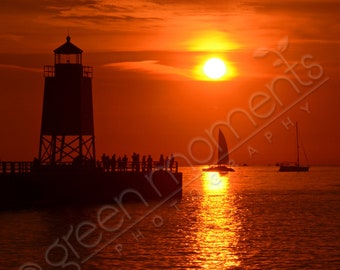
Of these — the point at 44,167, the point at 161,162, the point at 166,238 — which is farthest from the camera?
the point at 161,162

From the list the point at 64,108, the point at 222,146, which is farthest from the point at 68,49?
the point at 222,146

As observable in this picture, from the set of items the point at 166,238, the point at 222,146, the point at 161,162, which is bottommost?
the point at 166,238

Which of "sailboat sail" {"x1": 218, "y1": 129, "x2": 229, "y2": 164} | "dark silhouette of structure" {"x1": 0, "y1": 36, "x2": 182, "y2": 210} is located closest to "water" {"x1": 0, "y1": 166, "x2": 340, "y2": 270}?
"dark silhouette of structure" {"x1": 0, "y1": 36, "x2": 182, "y2": 210}

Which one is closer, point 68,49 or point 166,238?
point 166,238

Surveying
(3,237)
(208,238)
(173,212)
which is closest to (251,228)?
(208,238)

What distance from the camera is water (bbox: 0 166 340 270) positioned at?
4088cm

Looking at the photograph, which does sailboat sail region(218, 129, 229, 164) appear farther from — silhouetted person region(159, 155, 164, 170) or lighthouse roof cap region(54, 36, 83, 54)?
lighthouse roof cap region(54, 36, 83, 54)

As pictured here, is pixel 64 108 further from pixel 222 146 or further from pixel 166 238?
pixel 222 146

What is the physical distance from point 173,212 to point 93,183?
7.04 metres

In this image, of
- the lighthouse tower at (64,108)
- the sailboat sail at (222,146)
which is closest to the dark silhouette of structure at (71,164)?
the lighthouse tower at (64,108)

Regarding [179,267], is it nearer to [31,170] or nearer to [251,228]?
[251,228]

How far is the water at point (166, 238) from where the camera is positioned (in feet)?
134

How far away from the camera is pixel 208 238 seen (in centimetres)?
5019

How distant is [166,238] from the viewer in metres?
49.8
